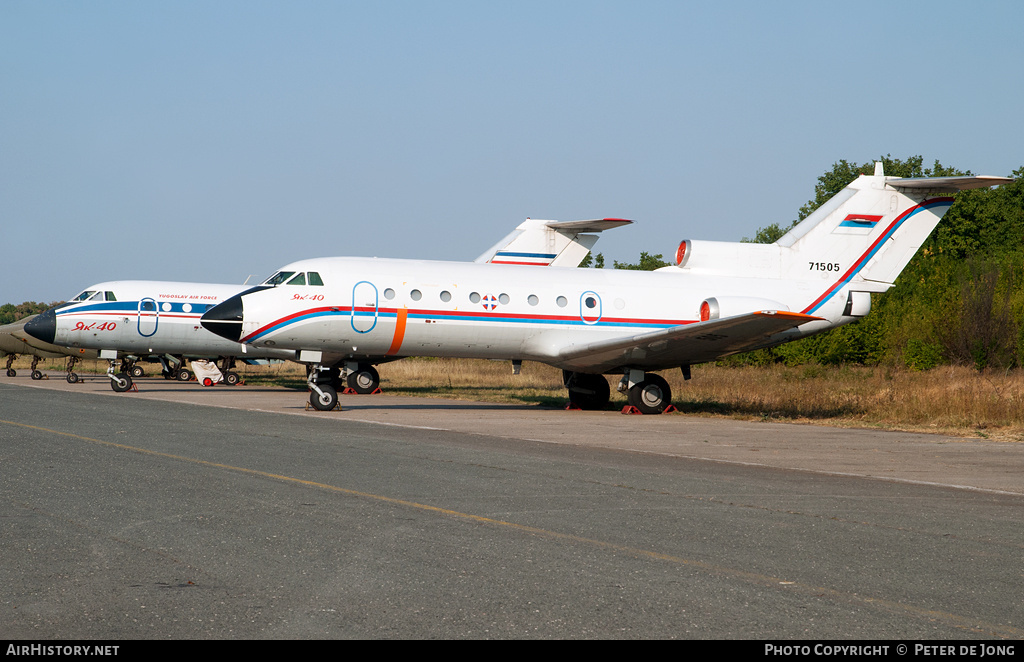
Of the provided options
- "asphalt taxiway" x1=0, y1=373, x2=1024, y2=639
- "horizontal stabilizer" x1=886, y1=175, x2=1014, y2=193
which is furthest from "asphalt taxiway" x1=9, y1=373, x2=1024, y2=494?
"horizontal stabilizer" x1=886, y1=175, x2=1014, y2=193

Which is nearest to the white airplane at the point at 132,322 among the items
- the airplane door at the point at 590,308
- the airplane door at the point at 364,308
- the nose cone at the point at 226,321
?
the nose cone at the point at 226,321

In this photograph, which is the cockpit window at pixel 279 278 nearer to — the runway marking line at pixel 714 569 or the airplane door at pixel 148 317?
the runway marking line at pixel 714 569

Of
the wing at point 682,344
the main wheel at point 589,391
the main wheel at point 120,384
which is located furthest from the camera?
the main wheel at point 120,384

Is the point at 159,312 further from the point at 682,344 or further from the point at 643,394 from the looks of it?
the point at 682,344

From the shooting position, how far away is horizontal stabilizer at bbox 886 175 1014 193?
20156mm

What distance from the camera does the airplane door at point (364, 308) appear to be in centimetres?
2103

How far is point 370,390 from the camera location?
104 ft

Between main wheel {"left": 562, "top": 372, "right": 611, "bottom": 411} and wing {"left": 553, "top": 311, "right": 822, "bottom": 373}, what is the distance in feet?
3.50

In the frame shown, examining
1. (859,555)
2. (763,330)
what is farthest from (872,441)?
(859,555)

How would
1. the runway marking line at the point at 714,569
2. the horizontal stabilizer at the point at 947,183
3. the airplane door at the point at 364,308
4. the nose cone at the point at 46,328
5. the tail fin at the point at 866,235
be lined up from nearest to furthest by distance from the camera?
the runway marking line at the point at 714,569 → the horizontal stabilizer at the point at 947,183 → the airplane door at the point at 364,308 → the tail fin at the point at 866,235 → the nose cone at the point at 46,328

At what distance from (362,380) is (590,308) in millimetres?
11588

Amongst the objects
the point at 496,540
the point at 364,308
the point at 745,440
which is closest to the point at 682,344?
the point at 745,440

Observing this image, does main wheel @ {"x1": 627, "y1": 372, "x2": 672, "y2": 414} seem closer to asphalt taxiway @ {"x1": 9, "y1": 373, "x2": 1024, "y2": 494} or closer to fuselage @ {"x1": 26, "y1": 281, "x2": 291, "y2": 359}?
asphalt taxiway @ {"x1": 9, "y1": 373, "x2": 1024, "y2": 494}
